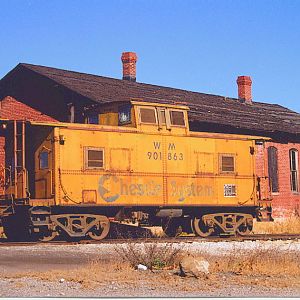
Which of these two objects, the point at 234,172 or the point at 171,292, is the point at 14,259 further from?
the point at 234,172

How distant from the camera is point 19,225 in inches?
782

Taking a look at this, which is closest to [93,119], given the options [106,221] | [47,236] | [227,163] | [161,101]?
[106,221]

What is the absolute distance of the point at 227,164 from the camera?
22.4 meters

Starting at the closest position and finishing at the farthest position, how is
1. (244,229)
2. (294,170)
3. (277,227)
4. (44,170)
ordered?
(44,170) → (244,229) → (277,227) → (294,170)

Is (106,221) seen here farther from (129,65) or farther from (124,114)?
(129,65)

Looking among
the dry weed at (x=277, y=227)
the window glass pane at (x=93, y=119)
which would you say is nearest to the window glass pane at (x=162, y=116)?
the window glass pane at (x=93, y=119)

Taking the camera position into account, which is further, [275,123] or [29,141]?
[275,123]

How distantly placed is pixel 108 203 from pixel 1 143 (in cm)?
462

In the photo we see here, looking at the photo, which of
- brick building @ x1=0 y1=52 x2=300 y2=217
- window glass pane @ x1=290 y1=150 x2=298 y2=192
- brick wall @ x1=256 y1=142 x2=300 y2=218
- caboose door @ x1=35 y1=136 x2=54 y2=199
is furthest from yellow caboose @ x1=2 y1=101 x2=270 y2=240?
window glass pane @ x1=290 y1=150 x2=298 y2=192

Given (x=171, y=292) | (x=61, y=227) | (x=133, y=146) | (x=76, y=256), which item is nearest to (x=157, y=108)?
(x=133, y=146)

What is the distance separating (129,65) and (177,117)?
13.9 m

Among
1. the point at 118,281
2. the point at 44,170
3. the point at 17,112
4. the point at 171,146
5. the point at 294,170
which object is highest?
the point at 17,112

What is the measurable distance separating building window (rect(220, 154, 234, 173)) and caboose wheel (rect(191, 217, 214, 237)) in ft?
6.59

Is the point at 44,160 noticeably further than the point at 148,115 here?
No
